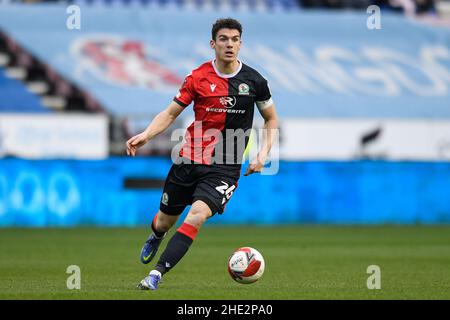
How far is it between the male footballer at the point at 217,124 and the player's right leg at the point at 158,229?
226mm

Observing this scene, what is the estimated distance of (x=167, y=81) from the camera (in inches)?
1134

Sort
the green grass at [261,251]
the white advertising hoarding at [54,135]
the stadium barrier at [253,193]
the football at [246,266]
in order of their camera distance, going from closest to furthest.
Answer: the green grass at [261,251]
the football at [246,266]
the stadium barrier at [253,193]
the white advertising hoarding at [54,135]

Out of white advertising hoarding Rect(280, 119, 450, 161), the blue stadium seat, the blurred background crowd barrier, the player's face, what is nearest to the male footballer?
the player's face

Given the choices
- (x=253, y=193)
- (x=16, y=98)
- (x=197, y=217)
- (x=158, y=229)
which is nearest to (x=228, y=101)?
(x=197, y=217)

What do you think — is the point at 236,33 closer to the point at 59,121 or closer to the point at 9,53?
the point at 59,121

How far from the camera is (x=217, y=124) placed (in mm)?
9312

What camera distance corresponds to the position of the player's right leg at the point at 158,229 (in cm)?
971

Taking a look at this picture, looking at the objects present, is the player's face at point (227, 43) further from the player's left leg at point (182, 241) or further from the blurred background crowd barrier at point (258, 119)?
the blurred background crowd barrier at point (258, 119)

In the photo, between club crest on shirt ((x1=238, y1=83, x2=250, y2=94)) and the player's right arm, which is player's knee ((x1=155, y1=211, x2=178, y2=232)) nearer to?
the player's right arm

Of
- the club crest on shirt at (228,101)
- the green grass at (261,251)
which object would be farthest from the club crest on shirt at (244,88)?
the green grass at (261,251)

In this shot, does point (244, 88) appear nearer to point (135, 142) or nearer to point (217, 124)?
point (217, 124)

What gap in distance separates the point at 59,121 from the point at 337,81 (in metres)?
8.74

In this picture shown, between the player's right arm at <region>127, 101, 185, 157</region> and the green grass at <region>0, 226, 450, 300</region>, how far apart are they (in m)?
1.27

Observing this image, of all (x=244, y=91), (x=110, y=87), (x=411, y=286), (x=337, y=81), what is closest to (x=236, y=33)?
(x=244, y=91)
